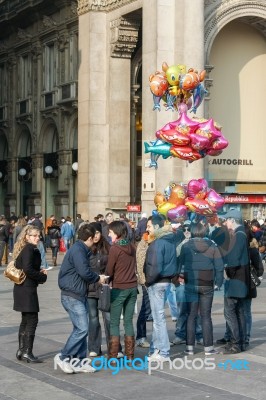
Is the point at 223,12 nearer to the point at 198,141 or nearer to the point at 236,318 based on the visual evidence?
the point at 198,141

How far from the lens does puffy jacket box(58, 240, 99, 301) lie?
11.5m

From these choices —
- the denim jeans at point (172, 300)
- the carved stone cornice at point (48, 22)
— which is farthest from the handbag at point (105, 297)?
the carved stone cornice at point (48, 22)

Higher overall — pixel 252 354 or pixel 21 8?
pixel 21 8

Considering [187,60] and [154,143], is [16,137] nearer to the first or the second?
[187,60]

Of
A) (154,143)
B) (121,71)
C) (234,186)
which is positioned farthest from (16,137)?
(154,143)

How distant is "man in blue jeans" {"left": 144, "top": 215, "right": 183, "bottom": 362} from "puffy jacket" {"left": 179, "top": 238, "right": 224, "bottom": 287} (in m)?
0.42

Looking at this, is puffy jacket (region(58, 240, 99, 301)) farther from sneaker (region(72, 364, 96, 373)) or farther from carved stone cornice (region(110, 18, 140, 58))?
carved stone cornice (region(110, 18, 140, 58))

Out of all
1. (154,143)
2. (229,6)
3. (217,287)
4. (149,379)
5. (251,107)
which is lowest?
(149,379)

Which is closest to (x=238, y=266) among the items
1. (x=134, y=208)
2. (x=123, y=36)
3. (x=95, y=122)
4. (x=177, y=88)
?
(x=177, y=88)

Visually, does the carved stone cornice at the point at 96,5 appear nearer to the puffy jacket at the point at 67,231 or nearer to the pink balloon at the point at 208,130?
the puffy jacket at the point at 67,231

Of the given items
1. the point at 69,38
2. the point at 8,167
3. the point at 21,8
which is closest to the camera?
the point at 69,38

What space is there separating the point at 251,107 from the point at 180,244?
2487cm

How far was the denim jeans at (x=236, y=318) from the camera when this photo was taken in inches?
517

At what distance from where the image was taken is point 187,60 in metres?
33.8
